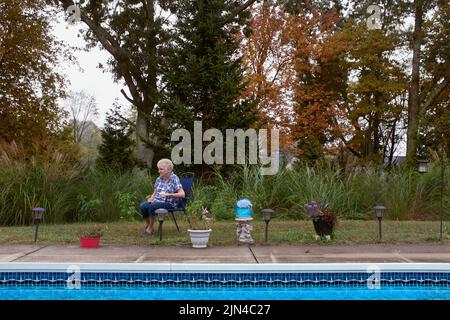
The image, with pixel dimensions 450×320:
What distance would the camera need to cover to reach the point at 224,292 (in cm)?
462

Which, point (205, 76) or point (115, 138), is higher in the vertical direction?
point (205, 76)

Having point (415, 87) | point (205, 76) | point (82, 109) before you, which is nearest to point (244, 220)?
point (205, 76)

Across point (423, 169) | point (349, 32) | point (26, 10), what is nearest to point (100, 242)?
point (423, 169)

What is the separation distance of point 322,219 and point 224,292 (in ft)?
6.64

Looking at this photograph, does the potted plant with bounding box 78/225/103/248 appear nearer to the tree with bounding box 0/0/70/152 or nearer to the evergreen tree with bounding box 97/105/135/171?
the tree with bounding box 0/0/70/152

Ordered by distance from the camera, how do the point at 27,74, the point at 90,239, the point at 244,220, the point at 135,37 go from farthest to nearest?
1. the point at 135,37
2. the point at 27,74
3. the point at 244,220
4. the point at 90,239

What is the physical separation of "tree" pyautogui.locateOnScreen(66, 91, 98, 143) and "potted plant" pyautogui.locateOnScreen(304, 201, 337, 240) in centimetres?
3776

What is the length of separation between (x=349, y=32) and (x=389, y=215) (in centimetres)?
1192

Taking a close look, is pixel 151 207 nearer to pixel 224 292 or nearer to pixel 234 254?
pixel 234 254

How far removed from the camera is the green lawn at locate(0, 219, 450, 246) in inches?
249

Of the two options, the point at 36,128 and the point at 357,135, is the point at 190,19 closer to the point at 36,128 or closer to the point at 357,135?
the point at 36,128

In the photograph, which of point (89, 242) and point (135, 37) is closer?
point (89, 242)

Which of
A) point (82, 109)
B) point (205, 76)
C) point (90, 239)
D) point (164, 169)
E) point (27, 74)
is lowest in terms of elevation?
point (90, 239)
